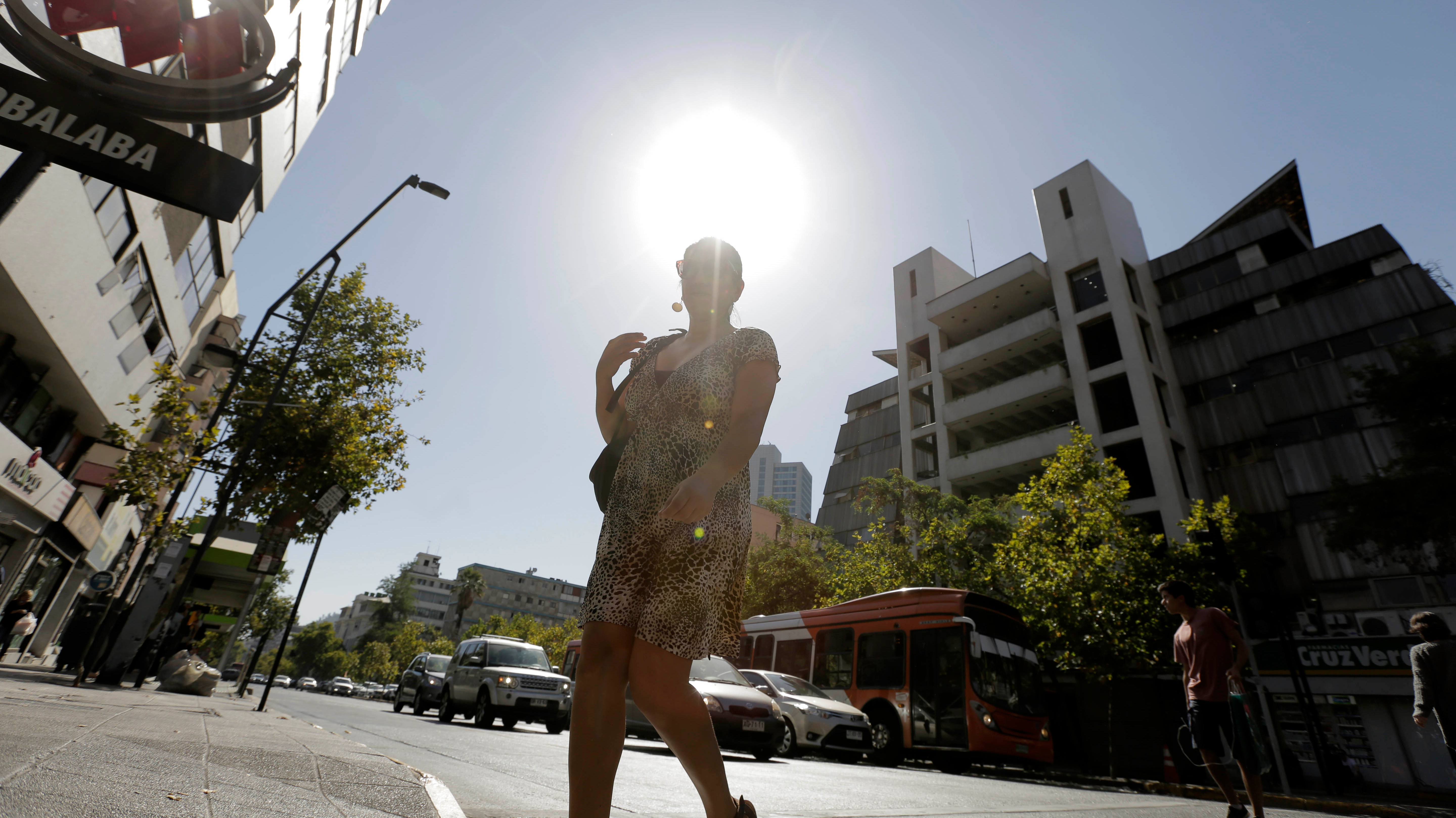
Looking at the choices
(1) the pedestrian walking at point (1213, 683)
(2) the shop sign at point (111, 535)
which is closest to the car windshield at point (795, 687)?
(1) the pedestrian walking at point (1213, 683)

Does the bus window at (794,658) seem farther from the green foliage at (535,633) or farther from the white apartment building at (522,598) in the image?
the white apartment building at (522,598)

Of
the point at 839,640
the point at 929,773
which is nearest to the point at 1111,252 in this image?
the point at 839,640

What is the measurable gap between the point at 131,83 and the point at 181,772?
3112 millimetres

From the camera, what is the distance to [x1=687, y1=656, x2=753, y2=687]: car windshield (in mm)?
10516

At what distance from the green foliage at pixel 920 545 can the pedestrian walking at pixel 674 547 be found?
1974 centimetres

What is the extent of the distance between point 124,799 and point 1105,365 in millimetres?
32793

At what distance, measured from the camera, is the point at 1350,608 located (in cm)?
2109

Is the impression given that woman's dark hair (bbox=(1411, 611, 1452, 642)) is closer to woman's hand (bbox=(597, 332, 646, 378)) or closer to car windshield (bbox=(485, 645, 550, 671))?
woman's hand (bbox=(597, 332, 646, 378))

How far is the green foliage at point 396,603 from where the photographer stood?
3174 inches

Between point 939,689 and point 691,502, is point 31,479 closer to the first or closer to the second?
point 939,689

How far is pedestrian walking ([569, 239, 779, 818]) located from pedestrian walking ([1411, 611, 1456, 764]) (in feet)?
20.8

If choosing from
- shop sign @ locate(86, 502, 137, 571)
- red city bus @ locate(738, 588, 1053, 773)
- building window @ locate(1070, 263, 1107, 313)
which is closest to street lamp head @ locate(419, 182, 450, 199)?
red city bus @ locate(738, 588, 1053, 773)

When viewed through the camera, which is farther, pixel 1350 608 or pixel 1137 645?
pixel 1350 608

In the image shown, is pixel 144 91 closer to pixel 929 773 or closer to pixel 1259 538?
pixel 929 773
